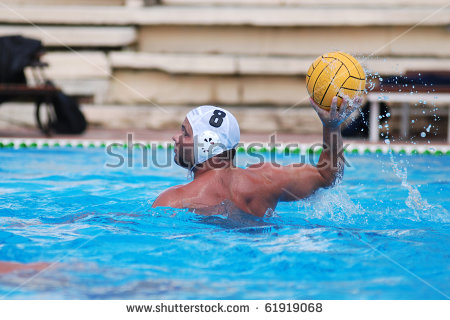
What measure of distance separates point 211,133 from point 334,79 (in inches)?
Answer: 27.2

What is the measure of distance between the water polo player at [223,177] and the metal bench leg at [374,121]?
4691mm

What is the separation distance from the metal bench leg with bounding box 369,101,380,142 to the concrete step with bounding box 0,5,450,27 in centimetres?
180

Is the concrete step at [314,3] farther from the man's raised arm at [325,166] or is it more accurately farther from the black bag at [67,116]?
the man's raised arm at [325,166]

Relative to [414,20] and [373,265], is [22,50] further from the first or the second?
[373,265]

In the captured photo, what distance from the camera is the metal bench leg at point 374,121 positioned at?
754 centimetres

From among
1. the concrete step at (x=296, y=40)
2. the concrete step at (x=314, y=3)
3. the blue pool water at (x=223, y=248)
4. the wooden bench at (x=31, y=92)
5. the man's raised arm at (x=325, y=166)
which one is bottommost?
the blue pool water at (x=223, y=248)

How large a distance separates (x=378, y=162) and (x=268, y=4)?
4.05 metres

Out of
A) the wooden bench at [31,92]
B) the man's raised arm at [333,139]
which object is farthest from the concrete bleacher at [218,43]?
the man's raised arm at [333,139]

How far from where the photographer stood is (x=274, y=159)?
21.9 feet

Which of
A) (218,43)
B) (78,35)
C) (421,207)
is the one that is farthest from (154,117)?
(421,207)

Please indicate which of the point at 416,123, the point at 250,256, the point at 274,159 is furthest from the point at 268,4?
the point at 250,256

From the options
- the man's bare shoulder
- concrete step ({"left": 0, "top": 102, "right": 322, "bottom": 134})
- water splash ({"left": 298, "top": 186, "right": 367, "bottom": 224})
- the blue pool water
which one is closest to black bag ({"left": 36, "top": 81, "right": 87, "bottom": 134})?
concrete step ({"left": 0, "top": 102, "right": 322, "bottom": 134})

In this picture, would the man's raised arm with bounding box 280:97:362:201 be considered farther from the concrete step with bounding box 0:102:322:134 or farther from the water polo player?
the concrete step with bounding box 0:102:322:134

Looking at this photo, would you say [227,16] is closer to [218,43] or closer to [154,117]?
[218,43]
